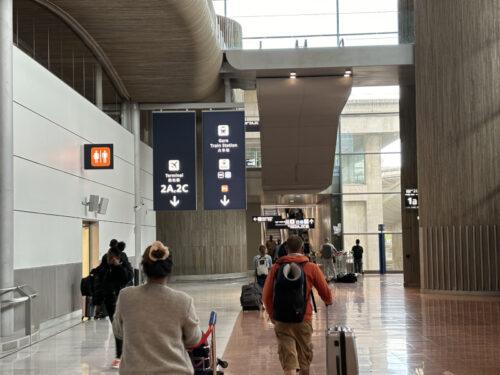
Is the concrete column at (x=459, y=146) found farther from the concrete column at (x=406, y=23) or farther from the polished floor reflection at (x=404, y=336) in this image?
the polished floor reflection at (x=404, y=336)

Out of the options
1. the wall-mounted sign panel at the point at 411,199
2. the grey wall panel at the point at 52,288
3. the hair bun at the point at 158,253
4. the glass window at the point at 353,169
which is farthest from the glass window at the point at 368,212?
the hair bun at the point at 158,253

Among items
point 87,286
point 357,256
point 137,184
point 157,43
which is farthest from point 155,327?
point 357,256

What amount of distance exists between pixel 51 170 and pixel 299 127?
38.0 ft

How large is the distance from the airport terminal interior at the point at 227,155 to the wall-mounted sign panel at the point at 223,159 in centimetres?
4

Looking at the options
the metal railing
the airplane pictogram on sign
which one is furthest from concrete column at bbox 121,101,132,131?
the metal railing

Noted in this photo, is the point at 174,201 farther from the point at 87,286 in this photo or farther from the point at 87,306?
the point at 87,286

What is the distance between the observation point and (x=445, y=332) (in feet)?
38.8

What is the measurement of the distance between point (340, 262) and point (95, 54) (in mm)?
14087

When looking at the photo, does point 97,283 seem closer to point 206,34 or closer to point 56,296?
point 56,296

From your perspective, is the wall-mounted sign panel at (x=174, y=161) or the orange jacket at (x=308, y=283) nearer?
the orange jacket at (x=308, y=283)

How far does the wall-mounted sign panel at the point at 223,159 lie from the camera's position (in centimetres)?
1953

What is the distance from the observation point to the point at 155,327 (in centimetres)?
370

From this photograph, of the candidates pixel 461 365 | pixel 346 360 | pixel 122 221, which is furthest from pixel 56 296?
pixel 346 360

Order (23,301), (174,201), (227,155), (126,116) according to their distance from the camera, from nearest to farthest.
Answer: (23,301)
(227,155)
(174,201)
(126,116)
